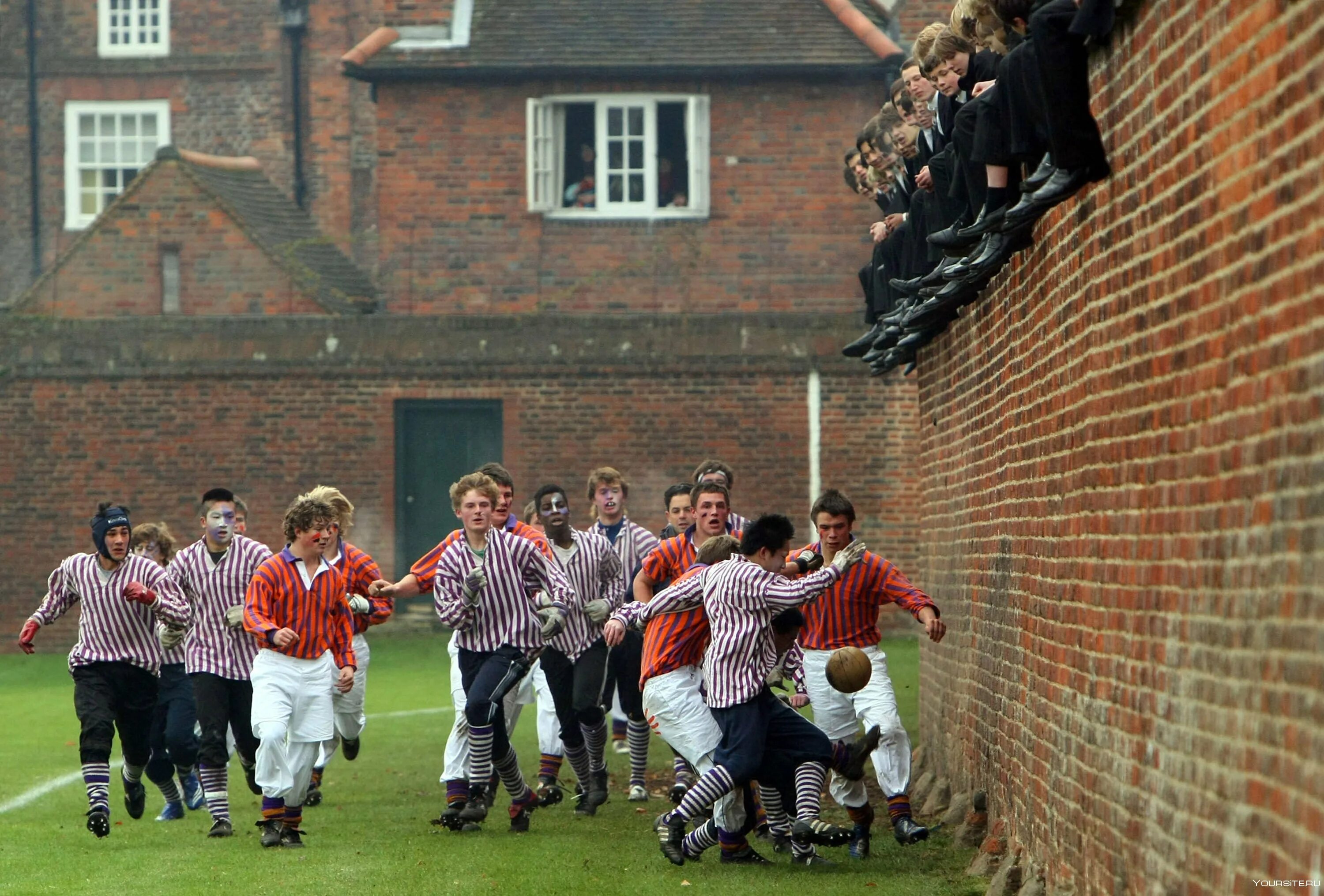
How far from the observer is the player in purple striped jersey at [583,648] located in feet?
38.5

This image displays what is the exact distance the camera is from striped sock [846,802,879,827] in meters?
9.59

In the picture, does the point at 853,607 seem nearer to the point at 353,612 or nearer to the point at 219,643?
the point at 353,612

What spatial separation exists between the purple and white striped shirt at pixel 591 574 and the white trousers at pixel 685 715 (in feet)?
7.72

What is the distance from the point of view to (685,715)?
9516 millimetres

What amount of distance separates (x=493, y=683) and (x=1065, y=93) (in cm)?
566

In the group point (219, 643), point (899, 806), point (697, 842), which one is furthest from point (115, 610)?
point (899, 806)

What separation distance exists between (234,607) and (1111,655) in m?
6.33

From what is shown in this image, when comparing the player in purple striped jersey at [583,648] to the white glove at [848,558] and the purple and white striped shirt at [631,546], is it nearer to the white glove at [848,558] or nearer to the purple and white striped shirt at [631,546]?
the purple and white striped shirt at [631,546]

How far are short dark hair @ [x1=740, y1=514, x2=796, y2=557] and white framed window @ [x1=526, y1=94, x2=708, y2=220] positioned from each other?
59.2 feet

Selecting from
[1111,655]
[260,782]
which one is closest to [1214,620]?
[1111,655]

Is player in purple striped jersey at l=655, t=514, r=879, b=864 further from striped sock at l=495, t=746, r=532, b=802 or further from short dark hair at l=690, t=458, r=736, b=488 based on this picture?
short dark hair at l=690, t=458, r=736, b=488

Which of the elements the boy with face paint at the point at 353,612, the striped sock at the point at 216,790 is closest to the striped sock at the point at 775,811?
the boy with face paint at the point at 353,612

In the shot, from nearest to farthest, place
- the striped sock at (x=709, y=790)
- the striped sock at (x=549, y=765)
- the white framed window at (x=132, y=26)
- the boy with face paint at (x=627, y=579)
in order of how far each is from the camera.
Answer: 1. the striped sock at (x=709, y=790)
2. the boy with face paint at (x=627, y=579)
3. the striped sock at (x=549, y=765)
4. the white framed window at (x=132, y=26)

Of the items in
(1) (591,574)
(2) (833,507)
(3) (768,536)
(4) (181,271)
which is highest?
(4) (181,271)
